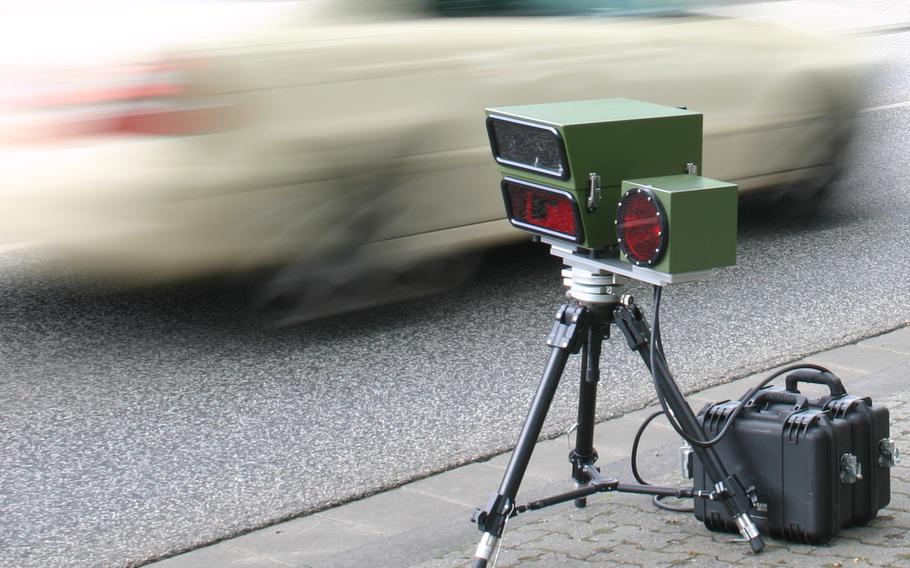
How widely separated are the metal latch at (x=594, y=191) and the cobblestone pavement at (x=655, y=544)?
98cm

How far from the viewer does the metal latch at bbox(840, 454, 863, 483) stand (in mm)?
4016

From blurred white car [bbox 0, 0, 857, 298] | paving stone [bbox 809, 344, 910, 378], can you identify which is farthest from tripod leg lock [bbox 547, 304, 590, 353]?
paving stone [bbox 809, 344, 910, 378]

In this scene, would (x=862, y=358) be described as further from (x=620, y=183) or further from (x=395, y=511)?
(x=620, y=183)

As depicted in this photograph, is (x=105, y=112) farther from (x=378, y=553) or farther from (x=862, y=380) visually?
(x=862, y=380)

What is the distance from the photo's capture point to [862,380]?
5.73 metres

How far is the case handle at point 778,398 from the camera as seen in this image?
418cm

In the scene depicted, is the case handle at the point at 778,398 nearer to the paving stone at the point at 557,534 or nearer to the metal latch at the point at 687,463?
the metal latch at the point at 687,463

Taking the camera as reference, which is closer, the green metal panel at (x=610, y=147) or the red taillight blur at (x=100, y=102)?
the green metal panel at (x=610, y=147)

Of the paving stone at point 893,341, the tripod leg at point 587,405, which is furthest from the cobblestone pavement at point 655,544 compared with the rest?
the paving stone at point 893,341

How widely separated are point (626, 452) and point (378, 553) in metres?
1.19

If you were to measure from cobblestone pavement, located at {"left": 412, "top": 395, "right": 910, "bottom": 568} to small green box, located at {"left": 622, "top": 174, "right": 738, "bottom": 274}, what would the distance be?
2.73 feet

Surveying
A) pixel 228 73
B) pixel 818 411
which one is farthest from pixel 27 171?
pixel 818 411

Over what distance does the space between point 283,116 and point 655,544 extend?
104 inches

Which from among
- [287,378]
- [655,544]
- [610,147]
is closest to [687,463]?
[655,544]
